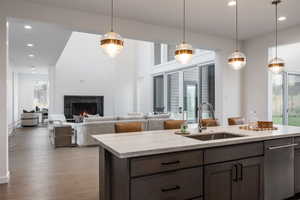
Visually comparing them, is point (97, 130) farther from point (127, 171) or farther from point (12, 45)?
point (127, 171)

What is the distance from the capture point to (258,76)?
6.02 metres

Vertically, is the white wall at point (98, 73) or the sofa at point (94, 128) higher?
the white wall at point (98, 73)

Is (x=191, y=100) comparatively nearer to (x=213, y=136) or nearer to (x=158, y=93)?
(x=158, y=93)

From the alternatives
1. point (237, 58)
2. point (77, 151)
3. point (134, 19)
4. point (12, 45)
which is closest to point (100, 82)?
point (12, 45)

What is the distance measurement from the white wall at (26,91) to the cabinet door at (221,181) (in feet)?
43.5

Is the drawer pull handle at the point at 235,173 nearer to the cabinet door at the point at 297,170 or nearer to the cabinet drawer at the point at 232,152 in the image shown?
the cabinet drawer at the point at 232,152

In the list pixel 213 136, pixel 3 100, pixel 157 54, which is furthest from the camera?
pixel 157 54

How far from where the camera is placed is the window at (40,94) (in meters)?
13.3

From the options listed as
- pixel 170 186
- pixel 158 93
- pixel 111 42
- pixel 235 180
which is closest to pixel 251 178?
pixel 235 180

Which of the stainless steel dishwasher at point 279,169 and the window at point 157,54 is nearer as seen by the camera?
the stainless steel dishwasher at point 279,169

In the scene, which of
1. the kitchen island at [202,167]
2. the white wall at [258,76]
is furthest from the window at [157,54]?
the kitchen island at [202,167]

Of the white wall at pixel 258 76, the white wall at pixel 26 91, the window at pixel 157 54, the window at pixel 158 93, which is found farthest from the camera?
the white wall at pixel 26 91

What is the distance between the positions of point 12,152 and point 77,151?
1595 mm

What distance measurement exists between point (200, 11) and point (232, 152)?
3.08 meters
